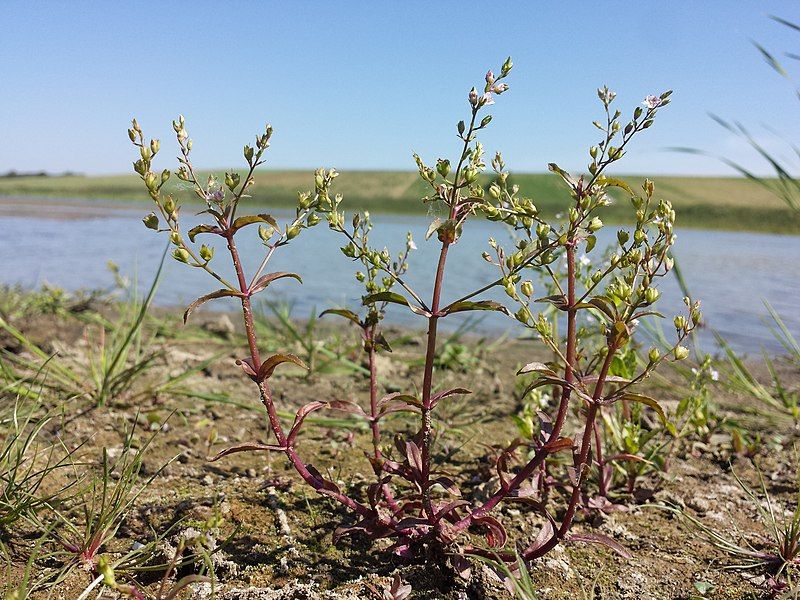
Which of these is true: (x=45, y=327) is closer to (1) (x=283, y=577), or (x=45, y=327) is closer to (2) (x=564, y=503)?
(1) (x=283, y=577)

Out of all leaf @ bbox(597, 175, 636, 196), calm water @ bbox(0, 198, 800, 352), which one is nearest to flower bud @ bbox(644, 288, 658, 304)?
leaf @ bbox(597, 175, 636, 196)

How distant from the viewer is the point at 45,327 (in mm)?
5039

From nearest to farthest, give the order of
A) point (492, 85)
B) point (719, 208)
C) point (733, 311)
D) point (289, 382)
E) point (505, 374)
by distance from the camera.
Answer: point (492, 85), point (289, 382), point (505, 374), point (733, 311), point (719, 208)

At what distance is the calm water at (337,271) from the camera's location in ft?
25.8

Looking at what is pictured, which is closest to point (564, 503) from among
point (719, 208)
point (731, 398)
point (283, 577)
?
point (283, 577)

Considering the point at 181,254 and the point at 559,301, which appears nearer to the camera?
the point at 181,254

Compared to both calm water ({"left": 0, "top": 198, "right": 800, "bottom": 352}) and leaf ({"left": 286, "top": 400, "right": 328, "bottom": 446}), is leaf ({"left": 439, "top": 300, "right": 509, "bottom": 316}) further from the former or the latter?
calm water ({"left": 0, "top": 198, "right": 800, "bottom": 352})

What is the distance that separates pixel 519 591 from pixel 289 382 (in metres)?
2.78

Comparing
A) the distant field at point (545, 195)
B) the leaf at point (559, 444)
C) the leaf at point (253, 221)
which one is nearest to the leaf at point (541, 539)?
the leaf at point (559, 444)

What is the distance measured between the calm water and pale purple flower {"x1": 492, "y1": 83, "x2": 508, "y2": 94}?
283cm

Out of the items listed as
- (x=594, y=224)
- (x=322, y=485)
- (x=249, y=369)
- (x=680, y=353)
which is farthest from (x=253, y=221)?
(x=680, y=353)

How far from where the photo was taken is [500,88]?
174cm

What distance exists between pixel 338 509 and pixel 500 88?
1.62 meters

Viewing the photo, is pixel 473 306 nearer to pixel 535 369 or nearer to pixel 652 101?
pixel 535 369
